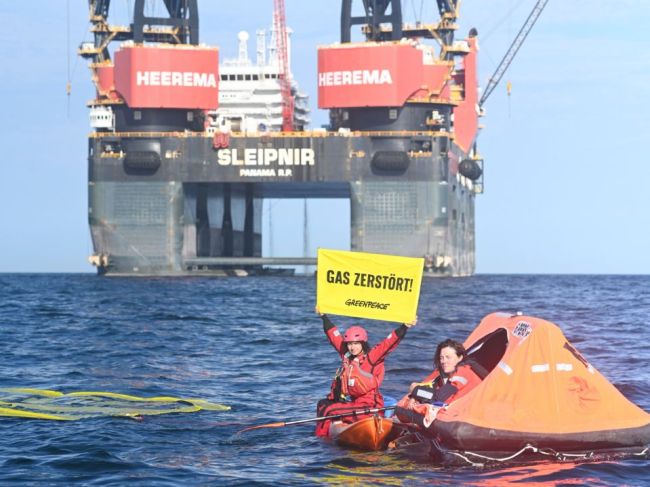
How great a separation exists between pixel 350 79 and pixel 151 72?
15.0 meters

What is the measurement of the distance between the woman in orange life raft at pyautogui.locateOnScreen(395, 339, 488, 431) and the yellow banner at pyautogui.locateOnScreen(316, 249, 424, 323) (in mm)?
1956

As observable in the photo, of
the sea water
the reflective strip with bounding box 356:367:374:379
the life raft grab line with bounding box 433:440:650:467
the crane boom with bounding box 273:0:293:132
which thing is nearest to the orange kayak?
the sea water

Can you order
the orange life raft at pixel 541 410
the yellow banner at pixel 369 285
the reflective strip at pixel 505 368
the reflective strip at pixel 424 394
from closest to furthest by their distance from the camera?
the orange life raft at pixel 541 410, the reflective strip at pixel 505 368, the reflective strip at pixel 424 394, the yellow banner at pixel 369 285

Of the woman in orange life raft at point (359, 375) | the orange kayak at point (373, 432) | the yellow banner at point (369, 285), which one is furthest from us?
the yellow banner at point (369, 285)

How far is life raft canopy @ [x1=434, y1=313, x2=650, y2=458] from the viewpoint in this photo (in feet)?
52.0

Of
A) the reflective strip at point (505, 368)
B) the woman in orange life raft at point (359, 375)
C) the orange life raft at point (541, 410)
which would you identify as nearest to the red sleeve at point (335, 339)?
the woman in orange life raft at point (359, 375)

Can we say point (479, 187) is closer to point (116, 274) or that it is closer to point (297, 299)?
point (116, 274)

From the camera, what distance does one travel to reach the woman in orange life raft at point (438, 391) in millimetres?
16500

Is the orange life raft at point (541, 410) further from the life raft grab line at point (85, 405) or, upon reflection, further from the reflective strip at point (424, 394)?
the life raft grab line at point (85, 405)

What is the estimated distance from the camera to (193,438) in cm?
1934

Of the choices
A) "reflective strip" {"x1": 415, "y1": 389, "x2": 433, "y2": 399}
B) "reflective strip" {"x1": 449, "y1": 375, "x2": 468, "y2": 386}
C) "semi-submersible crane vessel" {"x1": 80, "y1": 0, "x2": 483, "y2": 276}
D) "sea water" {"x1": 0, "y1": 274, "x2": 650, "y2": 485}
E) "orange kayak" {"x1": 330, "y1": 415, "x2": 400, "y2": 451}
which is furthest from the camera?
"semi-submersible crane vessel" {"x1": 80, "y1": 0, "x2": 483, "y2": 276}

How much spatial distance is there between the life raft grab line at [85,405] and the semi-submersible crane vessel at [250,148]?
6952 centimetres

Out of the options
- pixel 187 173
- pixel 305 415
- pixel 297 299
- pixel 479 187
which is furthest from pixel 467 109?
pixel 305 415

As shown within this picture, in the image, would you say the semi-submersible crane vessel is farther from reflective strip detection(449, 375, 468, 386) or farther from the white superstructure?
reflective strip detection(449, 375, 468, 386)
